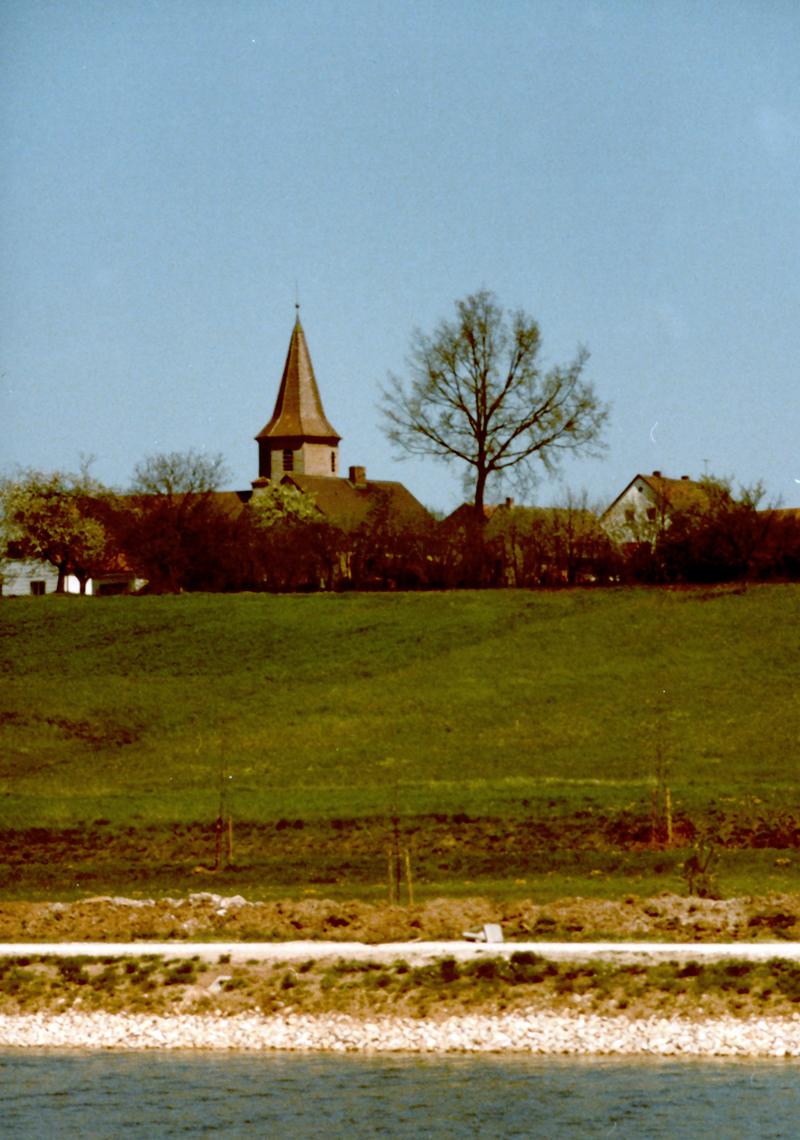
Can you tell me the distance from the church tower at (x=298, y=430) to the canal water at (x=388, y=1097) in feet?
410

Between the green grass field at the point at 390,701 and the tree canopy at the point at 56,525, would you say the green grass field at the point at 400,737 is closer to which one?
the green grass field at the point at 390,701

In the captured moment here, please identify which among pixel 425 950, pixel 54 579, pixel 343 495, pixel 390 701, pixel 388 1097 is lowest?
pixel 388 1097

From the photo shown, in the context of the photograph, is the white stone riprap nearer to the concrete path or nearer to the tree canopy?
the concrete path

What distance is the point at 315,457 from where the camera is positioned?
5664 inches

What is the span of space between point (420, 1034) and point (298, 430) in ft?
413

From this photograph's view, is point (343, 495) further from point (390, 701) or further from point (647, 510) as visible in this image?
point (390, 701)

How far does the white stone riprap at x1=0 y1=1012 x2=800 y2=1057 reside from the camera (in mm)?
17688

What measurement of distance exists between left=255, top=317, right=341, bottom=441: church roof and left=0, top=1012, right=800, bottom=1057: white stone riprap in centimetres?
12474

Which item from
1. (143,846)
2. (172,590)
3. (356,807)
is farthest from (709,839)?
(172,590)

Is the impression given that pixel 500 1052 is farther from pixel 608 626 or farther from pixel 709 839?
pixel 608 626

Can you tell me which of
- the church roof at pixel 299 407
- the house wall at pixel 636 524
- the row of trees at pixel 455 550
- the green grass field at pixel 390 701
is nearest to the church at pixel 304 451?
the church roof at pixel 299 407

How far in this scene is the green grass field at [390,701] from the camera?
3600 centimetres

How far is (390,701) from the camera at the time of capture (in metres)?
46.4

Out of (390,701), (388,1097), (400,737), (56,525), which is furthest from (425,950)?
(56,525)
